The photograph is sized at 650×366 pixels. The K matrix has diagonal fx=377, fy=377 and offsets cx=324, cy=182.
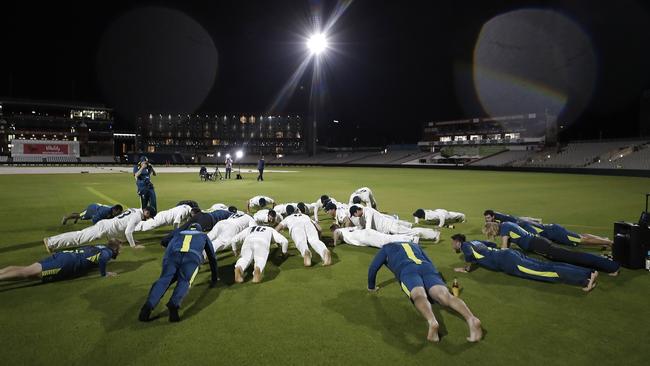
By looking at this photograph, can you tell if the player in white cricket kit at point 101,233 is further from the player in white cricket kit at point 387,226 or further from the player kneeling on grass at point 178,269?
the player in white cricket kit at point 387,226

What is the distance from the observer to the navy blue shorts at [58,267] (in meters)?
6.32

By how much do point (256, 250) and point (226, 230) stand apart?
161cm

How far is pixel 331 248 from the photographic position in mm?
9039

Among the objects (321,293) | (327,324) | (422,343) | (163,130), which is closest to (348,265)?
(321,293)

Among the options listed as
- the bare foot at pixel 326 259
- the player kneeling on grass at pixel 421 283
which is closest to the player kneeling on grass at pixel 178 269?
the bare foot at pixel 326 259

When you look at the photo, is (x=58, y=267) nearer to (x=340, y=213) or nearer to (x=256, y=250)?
(x=256, y=250)

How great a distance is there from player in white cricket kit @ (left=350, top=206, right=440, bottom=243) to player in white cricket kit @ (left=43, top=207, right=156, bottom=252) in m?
5.15

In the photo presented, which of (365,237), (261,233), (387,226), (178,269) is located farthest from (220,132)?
(178,269)

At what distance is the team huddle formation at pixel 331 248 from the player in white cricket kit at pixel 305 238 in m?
0.02

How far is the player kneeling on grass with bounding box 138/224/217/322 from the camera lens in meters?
4.90

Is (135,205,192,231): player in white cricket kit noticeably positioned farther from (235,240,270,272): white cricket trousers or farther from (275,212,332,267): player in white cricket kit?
(235,240,270,272): white cricket trousers

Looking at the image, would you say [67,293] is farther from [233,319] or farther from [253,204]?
[253,204]

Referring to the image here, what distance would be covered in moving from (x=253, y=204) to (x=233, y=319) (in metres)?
9.09

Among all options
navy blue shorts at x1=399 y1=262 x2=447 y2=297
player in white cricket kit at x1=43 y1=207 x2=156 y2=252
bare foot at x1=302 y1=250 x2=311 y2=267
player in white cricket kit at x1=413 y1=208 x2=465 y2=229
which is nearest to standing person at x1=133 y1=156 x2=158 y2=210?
player in white cricket kit at x1=43 y1=207 x2=156 y2=252
